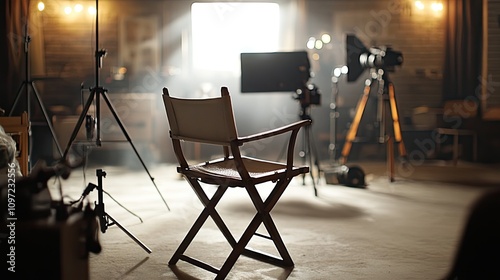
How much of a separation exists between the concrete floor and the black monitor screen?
0.92 metres

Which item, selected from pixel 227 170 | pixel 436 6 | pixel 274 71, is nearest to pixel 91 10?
pixel 274 71

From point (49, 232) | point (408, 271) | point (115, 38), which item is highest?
point (115, 38)

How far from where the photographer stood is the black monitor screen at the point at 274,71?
5.02 meters

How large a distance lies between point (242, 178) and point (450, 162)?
17.5 ft

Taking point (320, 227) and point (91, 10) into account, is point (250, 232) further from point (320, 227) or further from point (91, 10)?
point (91, 10)

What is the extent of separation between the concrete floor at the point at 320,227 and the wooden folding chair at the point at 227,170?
0.40ft

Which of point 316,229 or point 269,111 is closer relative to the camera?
point 316,229

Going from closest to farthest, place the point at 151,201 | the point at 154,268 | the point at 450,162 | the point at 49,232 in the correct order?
the point at 49,232 → the point at 154,268 → the point at 151,201 → the point at 450,162

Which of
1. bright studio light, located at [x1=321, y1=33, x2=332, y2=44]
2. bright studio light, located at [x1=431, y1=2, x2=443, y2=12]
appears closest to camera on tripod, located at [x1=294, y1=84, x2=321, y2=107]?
bright studio light, located at [x1=321, y1=33, x2=332, y2=44]

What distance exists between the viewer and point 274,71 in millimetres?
5055

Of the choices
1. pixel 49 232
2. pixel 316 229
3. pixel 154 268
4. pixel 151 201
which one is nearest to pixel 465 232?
pixel 49 232

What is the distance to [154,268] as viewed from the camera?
107 inches

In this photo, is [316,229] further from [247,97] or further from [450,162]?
[247,97]

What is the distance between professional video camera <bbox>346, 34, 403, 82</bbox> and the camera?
545 centimetres
